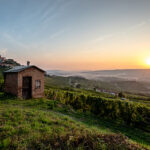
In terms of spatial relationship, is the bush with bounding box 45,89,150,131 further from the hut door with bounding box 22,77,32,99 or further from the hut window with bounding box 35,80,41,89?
the hut door with bounding box 22,77,32,99

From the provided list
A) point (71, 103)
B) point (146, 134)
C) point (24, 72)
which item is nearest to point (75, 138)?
point (146, 134)

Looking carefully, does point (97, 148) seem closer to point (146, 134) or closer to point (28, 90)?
point (146, 134)

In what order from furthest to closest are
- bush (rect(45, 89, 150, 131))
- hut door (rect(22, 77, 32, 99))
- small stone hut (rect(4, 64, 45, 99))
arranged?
hut door (rect(22, 77, 32, 99)) → small stone hut (rect(4, 64, 45, 99)) → bush (rect(45, 89, 150, 131))

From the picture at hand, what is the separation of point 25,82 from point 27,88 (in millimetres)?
947

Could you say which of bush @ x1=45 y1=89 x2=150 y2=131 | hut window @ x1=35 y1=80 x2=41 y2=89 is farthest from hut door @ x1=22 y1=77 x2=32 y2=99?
bush @ x1=45 y1=89 x2=150 y2=131

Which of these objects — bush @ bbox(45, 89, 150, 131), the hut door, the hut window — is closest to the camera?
bush @ bbox(45, 89, 150, 131)

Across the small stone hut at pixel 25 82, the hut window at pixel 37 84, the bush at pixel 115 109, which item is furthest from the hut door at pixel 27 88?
the bush at pixel 115 109

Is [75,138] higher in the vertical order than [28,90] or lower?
higher

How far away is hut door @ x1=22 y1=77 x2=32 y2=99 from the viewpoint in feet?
45.3

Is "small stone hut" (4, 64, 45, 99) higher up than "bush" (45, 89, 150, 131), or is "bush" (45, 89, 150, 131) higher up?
"small stone hut" (4, 64, 45, 99)

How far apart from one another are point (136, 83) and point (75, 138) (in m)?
116

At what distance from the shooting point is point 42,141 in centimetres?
268

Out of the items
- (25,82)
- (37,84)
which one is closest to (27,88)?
(25,82)

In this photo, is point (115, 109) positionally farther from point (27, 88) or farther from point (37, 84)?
point (27, 88)
